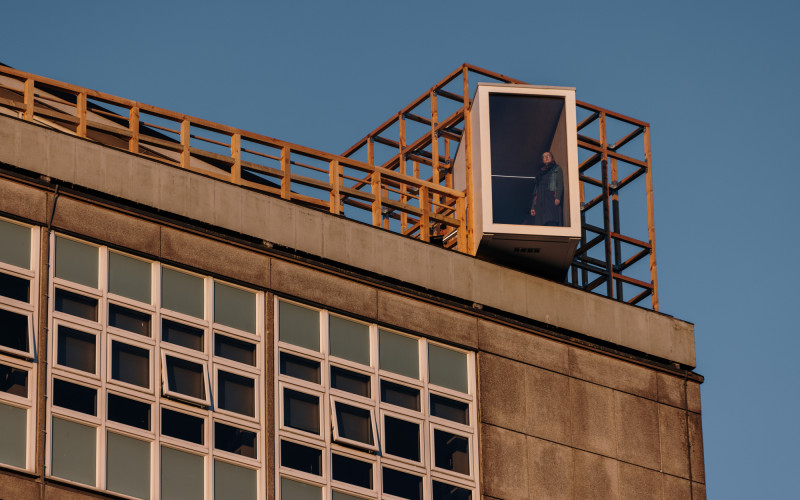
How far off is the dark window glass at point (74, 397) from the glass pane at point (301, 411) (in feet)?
12.7

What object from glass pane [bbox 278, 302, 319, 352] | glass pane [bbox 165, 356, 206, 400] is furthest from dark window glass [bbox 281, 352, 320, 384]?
glass pane [bbox 165, 356, 206, 400]

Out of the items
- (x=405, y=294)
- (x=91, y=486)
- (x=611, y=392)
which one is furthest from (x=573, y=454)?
(x=91, y=486)

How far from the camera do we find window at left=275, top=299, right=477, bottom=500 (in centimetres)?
3603

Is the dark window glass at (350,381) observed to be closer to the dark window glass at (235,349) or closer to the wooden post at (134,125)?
the dark window glass at (235,349)

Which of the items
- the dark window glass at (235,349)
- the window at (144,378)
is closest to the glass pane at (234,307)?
the window at (144,378)

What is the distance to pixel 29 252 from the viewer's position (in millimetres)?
34312

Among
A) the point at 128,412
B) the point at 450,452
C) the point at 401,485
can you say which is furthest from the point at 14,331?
the point at 450,452

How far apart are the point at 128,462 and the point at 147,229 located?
15.0 feet

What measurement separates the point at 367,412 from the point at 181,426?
404cm

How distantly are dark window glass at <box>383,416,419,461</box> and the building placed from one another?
41 mm

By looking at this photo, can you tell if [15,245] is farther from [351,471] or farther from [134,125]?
[351,471]

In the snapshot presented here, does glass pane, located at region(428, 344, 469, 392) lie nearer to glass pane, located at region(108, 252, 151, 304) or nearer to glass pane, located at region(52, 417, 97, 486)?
glass pane, located at region(108, 252, 151, 304)

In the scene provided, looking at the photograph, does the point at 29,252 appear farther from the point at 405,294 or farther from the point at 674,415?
the point at 674,415

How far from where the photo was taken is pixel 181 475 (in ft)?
112
